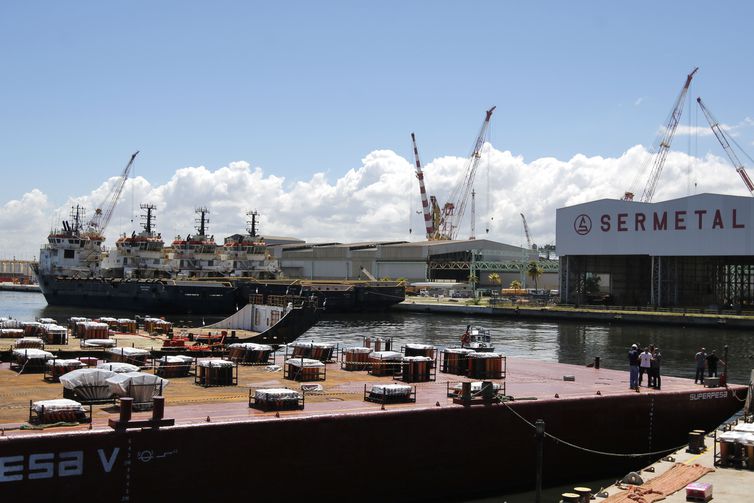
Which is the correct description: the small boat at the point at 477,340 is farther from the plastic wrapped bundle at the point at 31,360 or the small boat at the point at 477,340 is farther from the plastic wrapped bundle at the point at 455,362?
the plastic wrapped bundle at the point at 31,360

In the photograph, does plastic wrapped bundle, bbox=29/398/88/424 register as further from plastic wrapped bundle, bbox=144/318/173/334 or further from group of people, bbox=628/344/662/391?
plastic wrapped bundle, bbox=144/318/173/334

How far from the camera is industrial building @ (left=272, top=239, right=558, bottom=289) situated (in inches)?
6604

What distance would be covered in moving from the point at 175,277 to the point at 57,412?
107 metres

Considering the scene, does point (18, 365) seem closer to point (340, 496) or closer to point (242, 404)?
point (242, 404)

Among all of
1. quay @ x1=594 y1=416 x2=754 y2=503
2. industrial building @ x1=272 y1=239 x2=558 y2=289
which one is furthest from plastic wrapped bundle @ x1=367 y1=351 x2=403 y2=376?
industrial building @ x1=272 y1=239 x2=558 y2=289

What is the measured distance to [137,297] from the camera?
367 feet

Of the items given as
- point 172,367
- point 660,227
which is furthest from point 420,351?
point 660,227

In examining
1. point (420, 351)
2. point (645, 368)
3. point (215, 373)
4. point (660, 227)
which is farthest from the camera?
point (660, 227)

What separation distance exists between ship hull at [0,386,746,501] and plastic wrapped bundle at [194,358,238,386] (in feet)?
23.2

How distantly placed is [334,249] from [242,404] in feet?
486

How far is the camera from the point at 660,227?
104m

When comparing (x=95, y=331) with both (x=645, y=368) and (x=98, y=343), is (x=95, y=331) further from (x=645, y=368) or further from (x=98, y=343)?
(x=645, y=368)

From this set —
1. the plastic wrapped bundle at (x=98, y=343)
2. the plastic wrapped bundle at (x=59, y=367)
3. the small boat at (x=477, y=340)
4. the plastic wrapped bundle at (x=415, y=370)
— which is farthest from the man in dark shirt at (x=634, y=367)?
the plastic wrapped bundle at (x=98, y=343)

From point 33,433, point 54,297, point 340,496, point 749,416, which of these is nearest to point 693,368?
point 749,416
